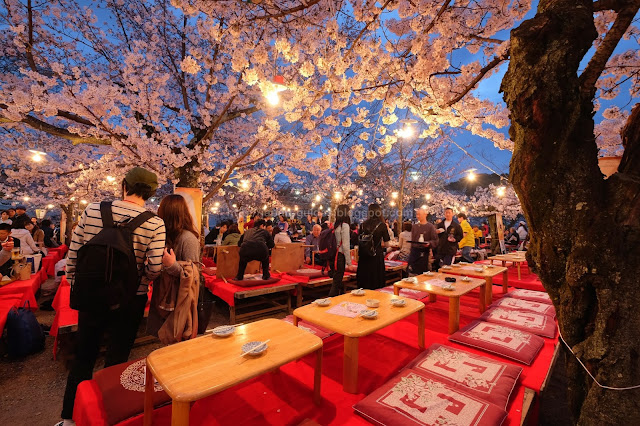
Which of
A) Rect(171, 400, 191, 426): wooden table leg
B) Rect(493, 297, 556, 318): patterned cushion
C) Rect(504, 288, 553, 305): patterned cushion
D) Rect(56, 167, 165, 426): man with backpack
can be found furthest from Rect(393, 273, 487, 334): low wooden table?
Rect(56, 167, 165, 426): man with backpack

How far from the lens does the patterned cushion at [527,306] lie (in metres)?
3.95

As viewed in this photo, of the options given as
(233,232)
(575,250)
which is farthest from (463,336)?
(233,232)

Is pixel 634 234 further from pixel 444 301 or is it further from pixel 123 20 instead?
pixel 123 20

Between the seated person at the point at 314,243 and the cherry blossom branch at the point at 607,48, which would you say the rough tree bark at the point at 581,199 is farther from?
the seated person at the point at 314,243

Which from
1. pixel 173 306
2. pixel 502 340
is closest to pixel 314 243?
pixel 502 340

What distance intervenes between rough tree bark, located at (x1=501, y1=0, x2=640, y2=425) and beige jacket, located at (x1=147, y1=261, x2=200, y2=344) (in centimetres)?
277

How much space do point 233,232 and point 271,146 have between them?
310 cm

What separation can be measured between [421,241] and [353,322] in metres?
5.17

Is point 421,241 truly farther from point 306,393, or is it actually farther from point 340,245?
point 306,393

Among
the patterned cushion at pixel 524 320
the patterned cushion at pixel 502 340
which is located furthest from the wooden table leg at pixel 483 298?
the patterned cushion at pixel 502 340

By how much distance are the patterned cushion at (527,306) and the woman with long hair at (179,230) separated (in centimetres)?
455

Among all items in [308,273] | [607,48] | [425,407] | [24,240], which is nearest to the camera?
[607,48]

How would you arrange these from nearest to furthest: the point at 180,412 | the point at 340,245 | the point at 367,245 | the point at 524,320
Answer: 1. the point at 180,412
2. the point at 524,320
3. the point at 367,245
4. the point at 340,245

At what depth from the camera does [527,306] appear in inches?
164
